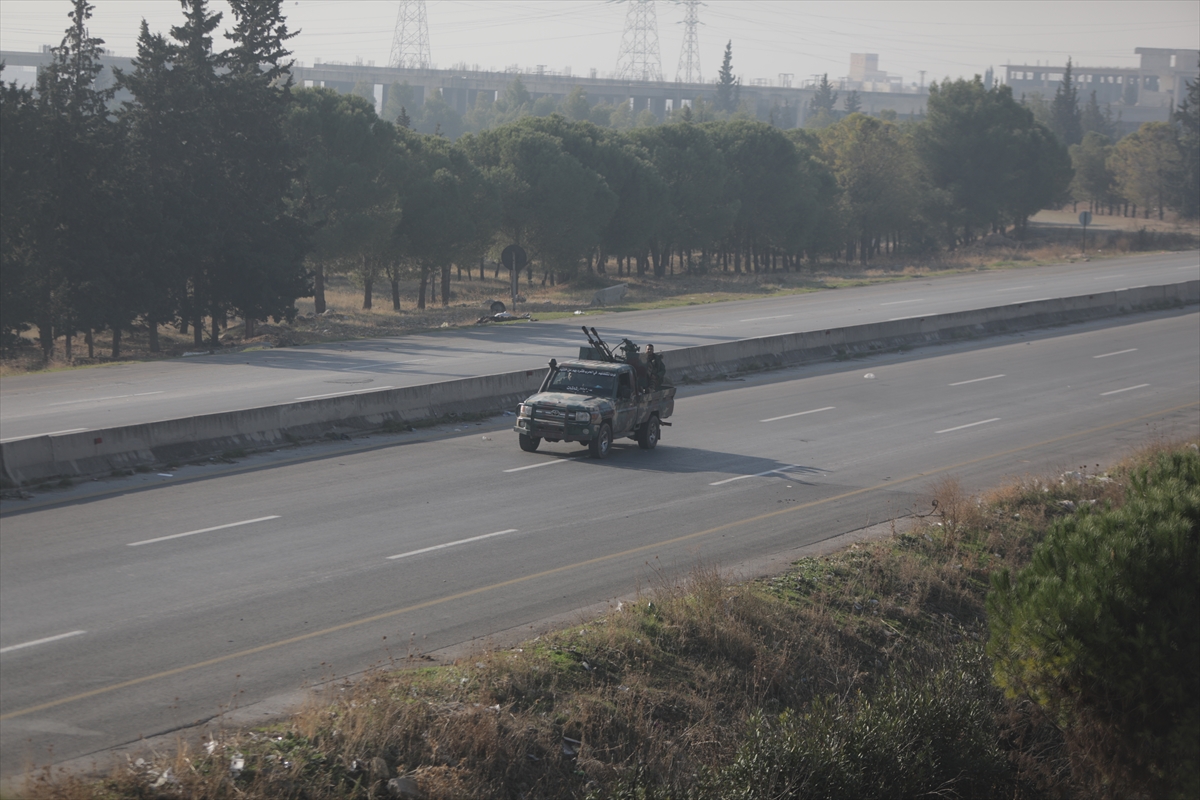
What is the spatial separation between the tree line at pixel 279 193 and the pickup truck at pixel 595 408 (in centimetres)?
2760

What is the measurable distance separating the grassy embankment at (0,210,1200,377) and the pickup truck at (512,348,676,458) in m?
20.3

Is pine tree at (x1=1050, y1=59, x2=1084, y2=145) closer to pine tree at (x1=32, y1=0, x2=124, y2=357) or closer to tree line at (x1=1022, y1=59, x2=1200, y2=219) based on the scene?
tree line at (x1=1022, y1=59, x2=1200, y2=219)

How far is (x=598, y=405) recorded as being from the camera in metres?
21.0

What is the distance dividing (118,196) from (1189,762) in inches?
1711

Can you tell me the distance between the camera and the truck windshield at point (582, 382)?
70.5 ft

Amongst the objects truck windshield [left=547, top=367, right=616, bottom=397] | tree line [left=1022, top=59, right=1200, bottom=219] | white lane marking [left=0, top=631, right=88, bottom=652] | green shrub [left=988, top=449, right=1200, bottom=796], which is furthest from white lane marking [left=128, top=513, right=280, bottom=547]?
tree line [left=1022, top=59, right=1200, bottom=219]

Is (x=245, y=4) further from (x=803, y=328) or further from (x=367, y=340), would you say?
(x=803, y=328)

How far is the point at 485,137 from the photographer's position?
69500 millimetres

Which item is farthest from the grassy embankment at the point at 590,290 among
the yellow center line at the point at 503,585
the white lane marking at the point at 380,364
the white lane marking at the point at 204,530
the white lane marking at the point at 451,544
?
the yellow center line at the point at 503,585

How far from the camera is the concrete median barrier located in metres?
18.7

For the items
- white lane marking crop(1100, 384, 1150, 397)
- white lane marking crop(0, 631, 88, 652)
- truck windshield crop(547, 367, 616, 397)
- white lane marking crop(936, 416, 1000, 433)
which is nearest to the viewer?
white lane marking crop(0, 631, 88, 652)

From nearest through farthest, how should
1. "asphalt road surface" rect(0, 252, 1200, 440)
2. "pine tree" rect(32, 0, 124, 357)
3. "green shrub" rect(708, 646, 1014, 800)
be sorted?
"green shrub" rect(708, 646, 1014, 800)
"asphalt road surface" rect(0, 252, 1200, 440)
"pine tree" rect(32, 0, 124, 357)

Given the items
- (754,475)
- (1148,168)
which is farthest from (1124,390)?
(1148,168)

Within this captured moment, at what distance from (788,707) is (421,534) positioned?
23.3 ft
